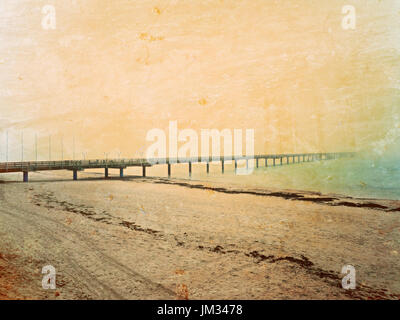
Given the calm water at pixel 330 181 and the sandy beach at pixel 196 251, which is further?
the calm water at pixel 330 181

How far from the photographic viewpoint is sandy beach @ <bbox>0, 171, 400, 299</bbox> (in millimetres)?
7594

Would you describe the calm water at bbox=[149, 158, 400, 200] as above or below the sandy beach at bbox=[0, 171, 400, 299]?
below

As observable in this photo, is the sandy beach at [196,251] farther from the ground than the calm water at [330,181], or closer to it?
farther from the ground

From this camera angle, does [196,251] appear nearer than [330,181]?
Yes

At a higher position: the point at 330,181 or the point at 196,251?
the point at 196,251

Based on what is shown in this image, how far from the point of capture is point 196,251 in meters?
10.7

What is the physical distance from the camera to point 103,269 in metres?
8.73

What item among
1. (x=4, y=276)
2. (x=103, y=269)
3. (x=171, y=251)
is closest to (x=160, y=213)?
(x=171, y=251)

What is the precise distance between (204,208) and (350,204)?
459 inches

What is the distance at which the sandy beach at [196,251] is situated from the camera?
24.9ft

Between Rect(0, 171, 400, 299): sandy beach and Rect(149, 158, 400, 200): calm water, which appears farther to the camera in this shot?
Rect(149, 158, 400, 200): calm water
